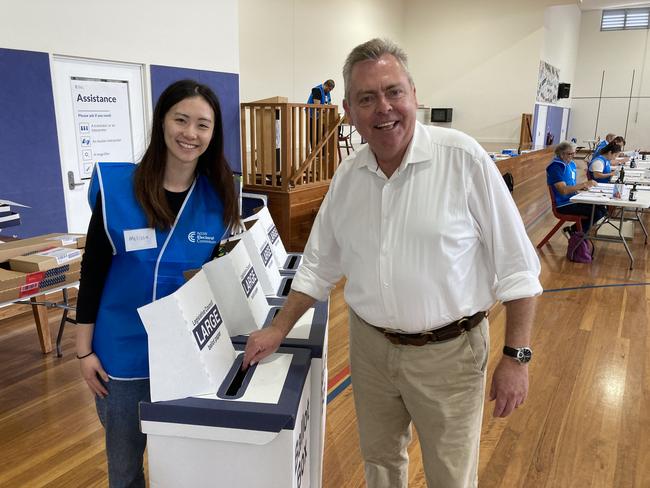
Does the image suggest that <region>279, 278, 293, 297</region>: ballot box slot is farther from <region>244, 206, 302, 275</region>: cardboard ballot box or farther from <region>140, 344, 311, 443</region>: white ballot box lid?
<region>140, 344, 311, 443</region>: white ballot box lid

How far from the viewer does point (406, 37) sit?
14867 millimetres

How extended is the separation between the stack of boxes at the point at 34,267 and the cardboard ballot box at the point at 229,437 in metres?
1.65

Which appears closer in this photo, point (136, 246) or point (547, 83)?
point (136, 246)

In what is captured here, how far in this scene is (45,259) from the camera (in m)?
2.62

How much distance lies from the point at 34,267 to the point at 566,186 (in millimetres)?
5380

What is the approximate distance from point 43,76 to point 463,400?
13.4 feet

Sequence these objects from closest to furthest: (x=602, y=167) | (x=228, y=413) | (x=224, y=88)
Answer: (x=228, y=413), (x=224, y=88), (x=602, y=167)

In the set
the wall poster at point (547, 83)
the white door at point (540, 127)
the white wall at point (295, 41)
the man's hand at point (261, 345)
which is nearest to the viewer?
the man's hand at point (261, 345)

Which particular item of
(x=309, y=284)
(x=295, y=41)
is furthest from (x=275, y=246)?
(x=295, y=41)

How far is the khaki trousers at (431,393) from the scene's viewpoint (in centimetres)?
135

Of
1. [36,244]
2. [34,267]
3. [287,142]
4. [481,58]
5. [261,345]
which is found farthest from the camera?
[481,58]

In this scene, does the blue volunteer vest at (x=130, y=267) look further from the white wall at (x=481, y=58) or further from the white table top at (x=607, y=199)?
the white wall at (x=481, y=58)

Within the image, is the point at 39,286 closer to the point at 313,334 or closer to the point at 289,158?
the point at 313,334

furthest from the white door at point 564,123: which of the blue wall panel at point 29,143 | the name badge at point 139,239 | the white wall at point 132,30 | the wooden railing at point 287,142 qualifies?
the name badge at point 139,239
